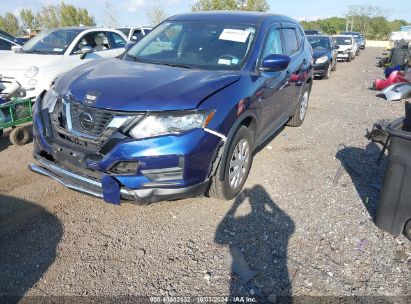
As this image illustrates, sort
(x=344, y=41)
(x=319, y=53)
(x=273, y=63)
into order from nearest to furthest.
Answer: (x=273, y=63), (x=319, y=53), (x=344, y=41)

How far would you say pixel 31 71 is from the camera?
6.16m

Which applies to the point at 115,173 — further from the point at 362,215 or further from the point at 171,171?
the point at 362,215

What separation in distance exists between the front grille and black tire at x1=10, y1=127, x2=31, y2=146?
2.71m

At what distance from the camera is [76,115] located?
301cm

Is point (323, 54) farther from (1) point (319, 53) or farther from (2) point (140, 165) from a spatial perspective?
(2) point (140, 165)

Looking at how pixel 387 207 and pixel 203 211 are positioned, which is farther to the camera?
pixel 203 211

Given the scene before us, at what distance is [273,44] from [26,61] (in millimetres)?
4711

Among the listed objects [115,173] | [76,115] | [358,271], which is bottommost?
[358,271]

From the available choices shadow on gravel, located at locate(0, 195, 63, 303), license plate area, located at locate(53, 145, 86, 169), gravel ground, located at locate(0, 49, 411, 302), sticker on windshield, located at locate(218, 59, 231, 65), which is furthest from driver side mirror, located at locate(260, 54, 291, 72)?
shadow on gravel, located at locate(0, 195, 63, 303)

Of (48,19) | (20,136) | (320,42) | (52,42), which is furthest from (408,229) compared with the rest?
(48,19)

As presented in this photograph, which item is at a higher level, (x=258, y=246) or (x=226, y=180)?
(x=226, y=180)

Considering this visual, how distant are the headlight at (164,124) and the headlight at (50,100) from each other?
39.6 inches

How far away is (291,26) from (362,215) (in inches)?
127

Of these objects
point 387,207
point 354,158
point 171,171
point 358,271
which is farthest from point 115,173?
point 354,158
